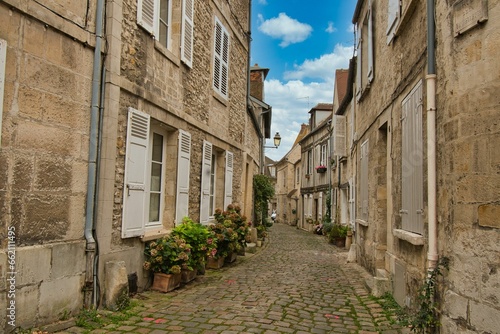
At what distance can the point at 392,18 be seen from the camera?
236 inches

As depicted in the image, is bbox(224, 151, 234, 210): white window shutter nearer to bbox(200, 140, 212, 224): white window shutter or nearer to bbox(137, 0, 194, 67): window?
bbox(200, 140, 212, 224): white window shutter

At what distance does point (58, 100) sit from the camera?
426cm

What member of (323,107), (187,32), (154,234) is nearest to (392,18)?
(187,32)

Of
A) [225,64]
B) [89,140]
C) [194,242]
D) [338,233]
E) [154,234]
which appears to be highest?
[225,64]

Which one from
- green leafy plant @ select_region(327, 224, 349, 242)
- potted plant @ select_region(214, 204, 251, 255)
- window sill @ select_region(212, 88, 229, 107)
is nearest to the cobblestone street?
potted plant @ select_region(214, 204, 251, 255)

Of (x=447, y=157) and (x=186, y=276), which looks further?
(x=186, y=276)

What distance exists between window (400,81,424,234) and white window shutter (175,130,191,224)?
3.51 m

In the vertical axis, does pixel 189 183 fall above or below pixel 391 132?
below

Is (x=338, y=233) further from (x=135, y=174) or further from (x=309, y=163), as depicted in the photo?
(x=309, y=163)

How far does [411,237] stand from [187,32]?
16.4ft

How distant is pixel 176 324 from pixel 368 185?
15.7ft

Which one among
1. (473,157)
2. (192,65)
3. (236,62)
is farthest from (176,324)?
(236,62)

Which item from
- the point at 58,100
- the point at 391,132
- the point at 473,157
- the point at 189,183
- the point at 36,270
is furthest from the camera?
the point at 189,183

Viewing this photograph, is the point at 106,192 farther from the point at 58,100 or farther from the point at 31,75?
the point at 31,75
